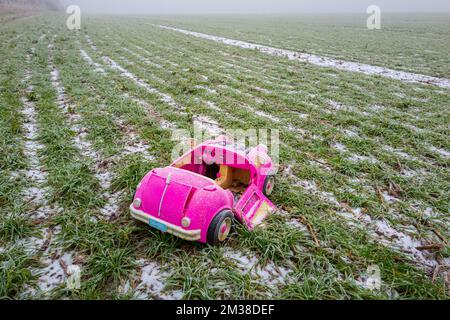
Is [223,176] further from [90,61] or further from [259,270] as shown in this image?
[90,61]

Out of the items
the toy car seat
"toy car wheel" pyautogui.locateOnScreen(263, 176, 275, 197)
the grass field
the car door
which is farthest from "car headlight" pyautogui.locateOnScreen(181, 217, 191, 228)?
"toy car wheel" pyautogui.locateOnScreen(263, 176, 275, 197)

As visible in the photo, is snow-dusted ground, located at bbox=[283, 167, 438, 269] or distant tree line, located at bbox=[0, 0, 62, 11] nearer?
snow-dusted ground, located at bbox=[283, 167, 438, 269]

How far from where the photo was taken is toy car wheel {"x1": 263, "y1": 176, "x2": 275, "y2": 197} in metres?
3.87

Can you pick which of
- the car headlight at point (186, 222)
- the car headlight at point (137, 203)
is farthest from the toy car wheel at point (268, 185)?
the car headlight at point (137, 203)

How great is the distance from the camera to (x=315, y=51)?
16453 millimetres

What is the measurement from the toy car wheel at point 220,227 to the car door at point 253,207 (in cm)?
22

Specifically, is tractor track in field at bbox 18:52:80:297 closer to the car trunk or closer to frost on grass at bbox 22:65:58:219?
frost on grass at bbox 22:65:58:219

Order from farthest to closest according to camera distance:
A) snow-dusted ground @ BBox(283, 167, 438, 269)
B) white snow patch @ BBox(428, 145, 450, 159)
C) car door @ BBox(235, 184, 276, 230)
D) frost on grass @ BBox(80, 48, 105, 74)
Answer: frost on grass @ BBox(80, 48, 105, 74) → white snow patch @ BBox(428, 145, 450, 159) → car door @ BBox(235, 184, 276, 230) → snow-dusted ground @ BBox(283, 167, 438, 269)

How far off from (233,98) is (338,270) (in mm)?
5928

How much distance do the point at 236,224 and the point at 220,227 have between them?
411mm

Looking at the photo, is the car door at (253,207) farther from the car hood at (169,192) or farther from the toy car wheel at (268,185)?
the car hood at (169,192)

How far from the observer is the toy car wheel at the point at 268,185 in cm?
387

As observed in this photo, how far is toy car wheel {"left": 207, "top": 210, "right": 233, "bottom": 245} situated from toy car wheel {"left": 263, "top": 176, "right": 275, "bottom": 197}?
0.89m
